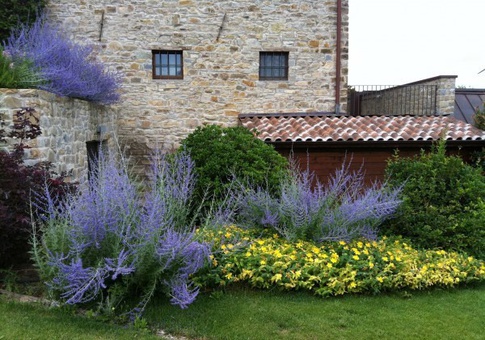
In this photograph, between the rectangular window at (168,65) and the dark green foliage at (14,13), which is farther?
the rectangular window at (168,65)

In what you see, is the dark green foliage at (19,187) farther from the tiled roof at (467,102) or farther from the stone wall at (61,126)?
the tiled roof at (467,102)

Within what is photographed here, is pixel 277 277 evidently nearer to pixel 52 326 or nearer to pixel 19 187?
pixel 52 326

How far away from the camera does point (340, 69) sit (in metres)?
10.2

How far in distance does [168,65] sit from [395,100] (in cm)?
688

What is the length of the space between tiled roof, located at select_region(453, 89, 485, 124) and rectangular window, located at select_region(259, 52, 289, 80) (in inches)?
218

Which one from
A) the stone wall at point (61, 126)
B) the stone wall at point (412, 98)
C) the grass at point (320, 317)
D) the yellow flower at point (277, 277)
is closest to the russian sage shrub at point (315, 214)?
the yellow flower at point (277, 277)

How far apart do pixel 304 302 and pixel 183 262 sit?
1.44 metres

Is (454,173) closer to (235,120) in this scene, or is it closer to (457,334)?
(457,334)

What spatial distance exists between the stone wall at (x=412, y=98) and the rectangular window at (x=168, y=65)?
597 centimetres

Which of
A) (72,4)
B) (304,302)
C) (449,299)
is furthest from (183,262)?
(72,4)

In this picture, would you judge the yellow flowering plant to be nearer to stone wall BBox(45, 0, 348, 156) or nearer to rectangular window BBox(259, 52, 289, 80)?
stone wall BBox(45, 0, 348, 156)

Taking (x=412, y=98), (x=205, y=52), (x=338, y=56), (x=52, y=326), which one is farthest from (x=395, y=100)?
(x=52, y=326)

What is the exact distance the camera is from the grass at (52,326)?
3.63m

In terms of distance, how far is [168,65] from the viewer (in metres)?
10.1
